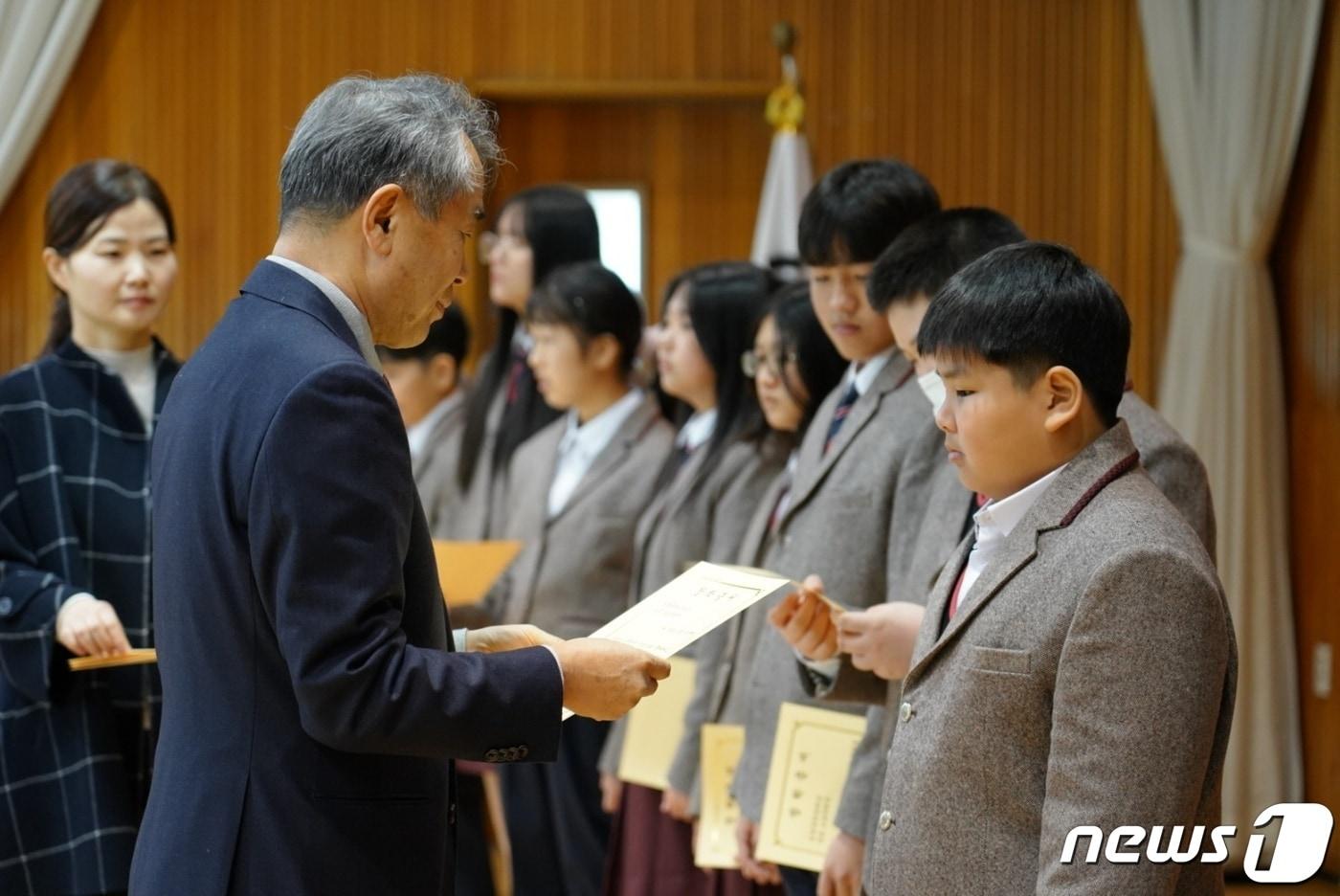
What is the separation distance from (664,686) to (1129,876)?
1886 millimetres

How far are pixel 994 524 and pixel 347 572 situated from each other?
731 millimetres

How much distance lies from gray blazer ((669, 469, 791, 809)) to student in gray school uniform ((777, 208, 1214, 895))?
64cm

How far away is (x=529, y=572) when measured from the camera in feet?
12.7

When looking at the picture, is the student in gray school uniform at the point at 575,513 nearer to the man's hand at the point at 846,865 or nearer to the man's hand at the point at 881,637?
the man's hand at the point at 846,865

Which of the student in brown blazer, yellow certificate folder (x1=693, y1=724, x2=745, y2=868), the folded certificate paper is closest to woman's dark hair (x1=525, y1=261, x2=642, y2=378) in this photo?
yellow certificate folder (x1=693, y1=724, x2=745, y2=868)

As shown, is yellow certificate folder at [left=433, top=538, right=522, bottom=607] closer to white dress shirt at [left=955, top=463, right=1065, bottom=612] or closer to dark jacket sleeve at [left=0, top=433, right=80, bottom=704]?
dark jacket sleeve at [left=0, top=433, right=80, bottom=704]

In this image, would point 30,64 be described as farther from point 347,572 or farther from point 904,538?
point 347,572

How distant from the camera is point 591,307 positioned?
3982mm

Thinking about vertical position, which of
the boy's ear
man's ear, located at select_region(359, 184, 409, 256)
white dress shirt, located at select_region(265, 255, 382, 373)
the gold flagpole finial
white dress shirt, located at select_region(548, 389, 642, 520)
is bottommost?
white dress shirt, located at select_region(548, 389, 642, 520)

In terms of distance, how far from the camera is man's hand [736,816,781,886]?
2.81 metres

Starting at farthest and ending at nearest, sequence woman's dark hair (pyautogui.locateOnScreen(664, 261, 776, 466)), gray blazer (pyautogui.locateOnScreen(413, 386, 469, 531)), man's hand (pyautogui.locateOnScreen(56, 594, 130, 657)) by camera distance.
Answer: gray blazer (pyautogui.locateOnScreen(413, 386, 469, 531)) → woman's dark hair (pyautogui.locateOnScreen(664, 261, 776, 466)) → man's hand (pyautogui.locateOnScreen(56, 594, 130, 657))

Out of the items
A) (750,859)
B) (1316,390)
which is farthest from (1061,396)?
(1316,390)

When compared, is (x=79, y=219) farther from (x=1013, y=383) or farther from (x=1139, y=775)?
(x=1139, y=775)

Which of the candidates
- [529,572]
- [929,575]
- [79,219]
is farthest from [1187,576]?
[529,572]
